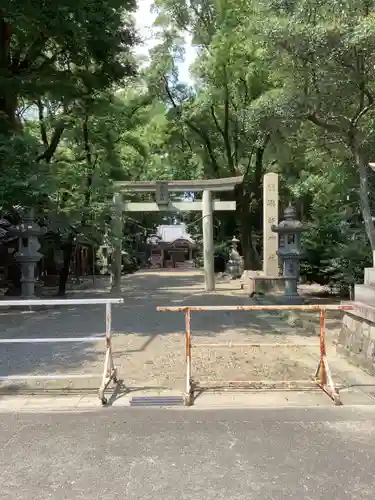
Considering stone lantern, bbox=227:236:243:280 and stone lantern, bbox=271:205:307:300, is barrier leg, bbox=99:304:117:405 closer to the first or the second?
stone lantern, bbox=271:205:307:300

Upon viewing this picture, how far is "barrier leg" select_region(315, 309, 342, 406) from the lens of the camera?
5332 mm

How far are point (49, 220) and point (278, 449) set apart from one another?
12750 mm

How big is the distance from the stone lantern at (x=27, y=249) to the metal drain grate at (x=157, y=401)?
1008 centimetres

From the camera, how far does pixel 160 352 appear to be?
790 cm

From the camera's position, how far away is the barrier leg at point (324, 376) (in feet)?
17.5

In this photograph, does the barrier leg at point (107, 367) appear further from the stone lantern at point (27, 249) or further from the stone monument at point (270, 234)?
the stone monument at point (270, 234)

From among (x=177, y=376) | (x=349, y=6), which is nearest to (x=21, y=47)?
(x=349, y=6)

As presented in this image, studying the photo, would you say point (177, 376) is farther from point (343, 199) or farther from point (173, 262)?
point (173, 262)

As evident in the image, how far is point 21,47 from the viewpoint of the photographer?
15086 mm

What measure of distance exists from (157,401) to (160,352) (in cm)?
258

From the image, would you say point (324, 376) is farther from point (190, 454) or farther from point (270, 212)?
point (270, 212)

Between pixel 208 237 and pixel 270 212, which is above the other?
pixel 270 212

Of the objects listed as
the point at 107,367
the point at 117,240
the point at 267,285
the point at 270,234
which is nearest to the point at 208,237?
the point at 270,234

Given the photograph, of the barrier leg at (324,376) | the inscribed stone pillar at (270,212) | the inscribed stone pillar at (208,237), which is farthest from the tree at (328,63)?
the inscribed stone pillar at (208,237)
